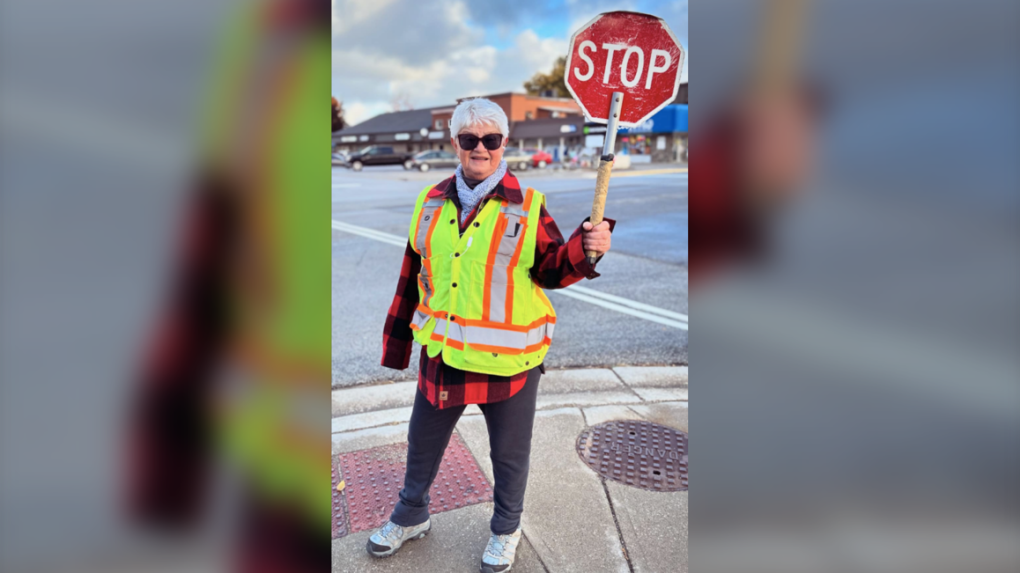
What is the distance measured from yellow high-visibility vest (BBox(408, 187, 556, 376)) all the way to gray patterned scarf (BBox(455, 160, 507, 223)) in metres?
0.04

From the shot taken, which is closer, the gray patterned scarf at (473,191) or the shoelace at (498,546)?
the gray patterned scarf at (473,191)

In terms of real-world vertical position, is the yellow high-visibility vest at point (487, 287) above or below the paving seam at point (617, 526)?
above

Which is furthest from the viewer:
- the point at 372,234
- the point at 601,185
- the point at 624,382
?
the point at 372,234

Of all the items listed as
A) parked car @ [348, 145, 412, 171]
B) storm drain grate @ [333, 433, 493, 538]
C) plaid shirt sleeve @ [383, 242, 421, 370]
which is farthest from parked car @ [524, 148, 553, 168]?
plaid shirt sleeve @ [383, 242, 421, 370]

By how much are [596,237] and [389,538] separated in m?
1.52

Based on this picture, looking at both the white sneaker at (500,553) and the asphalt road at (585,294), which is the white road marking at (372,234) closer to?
the asphalt road at (585,294)

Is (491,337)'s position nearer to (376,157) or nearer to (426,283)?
(426,283)

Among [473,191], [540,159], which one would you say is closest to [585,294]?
[473,191]

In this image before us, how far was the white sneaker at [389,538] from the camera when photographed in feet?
8.18

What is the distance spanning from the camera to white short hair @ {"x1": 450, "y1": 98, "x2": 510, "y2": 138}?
2.16 m

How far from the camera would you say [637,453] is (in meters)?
3.37

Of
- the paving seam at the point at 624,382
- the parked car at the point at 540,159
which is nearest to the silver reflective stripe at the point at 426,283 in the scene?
the paving seam at the point at 624,382

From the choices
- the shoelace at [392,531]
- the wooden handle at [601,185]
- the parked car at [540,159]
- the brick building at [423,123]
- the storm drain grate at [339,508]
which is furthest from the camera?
the brick building at [423,123]

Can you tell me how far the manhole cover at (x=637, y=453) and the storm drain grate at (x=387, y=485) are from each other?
2.07 feet
